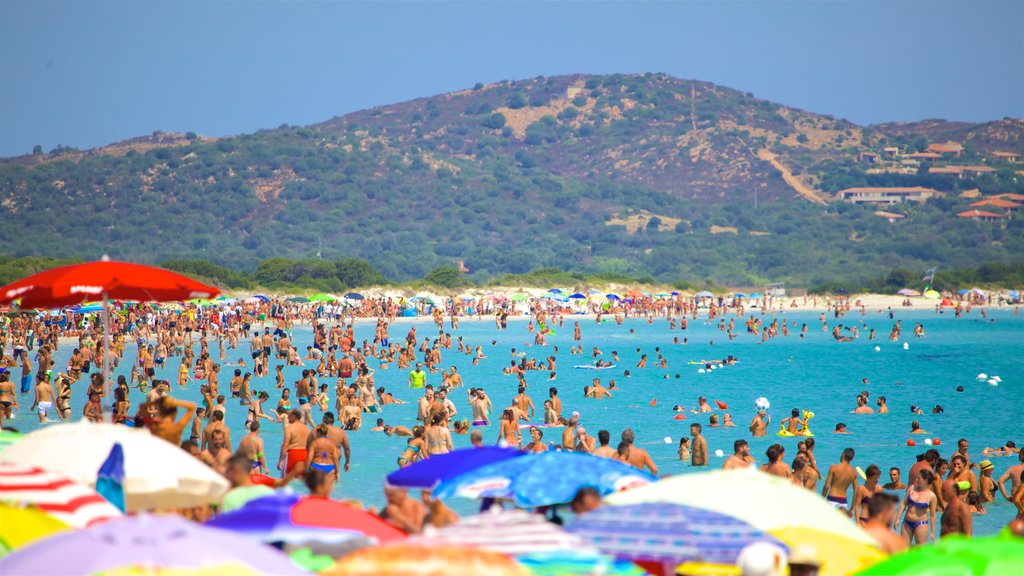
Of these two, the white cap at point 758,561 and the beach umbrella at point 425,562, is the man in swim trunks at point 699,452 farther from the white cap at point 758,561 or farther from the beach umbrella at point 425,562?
the beach umbrella at point 425,562

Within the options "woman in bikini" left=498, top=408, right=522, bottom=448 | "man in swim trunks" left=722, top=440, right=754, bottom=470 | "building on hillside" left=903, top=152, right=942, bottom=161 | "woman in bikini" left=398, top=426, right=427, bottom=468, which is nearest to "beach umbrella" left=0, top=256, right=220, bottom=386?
"man in swim trunks" left=722, top=440, right=754, bottom=470

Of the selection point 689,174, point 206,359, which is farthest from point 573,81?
point 206,359

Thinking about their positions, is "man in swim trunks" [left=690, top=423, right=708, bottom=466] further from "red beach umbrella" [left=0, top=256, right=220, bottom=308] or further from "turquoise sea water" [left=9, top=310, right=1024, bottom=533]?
"red beach umbrella" [left=0, top=256, right=220, bottom=308]

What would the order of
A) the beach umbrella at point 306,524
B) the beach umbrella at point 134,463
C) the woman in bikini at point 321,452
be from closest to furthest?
the beach umbrella at point 306,524
the beach umbrella at point 134,463
the woman in bikini at point 321,452

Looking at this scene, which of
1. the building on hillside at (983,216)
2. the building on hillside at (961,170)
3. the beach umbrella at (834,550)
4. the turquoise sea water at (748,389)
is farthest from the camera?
the building on hillside at (961,170)

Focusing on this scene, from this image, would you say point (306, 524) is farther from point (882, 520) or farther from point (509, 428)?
point (509, 428)

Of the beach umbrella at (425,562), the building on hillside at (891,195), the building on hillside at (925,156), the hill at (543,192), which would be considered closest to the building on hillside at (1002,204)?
the hill at (543,192)

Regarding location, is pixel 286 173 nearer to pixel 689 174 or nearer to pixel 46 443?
pixel 689 174
